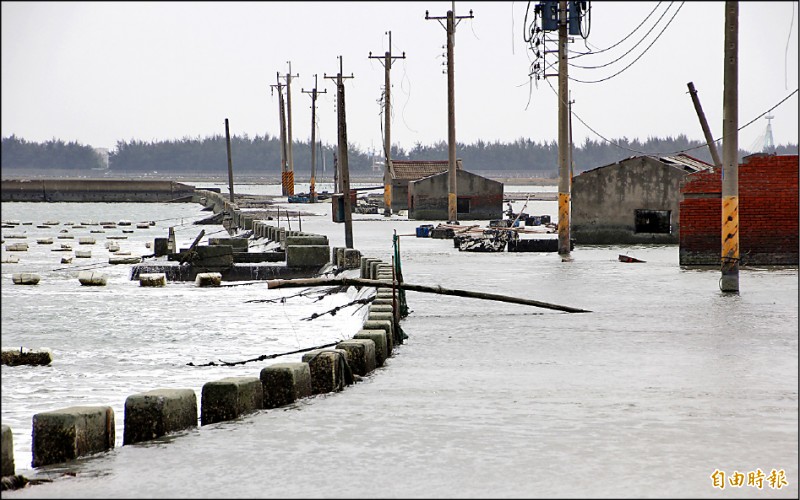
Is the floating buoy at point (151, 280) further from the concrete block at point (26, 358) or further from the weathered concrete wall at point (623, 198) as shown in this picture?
the weathered concrete wall at point (623, 198)

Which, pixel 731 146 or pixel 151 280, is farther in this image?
pixel 151 280

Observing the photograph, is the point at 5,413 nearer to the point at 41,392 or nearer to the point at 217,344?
the point at 41,392

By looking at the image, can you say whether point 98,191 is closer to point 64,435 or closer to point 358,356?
point 358,356

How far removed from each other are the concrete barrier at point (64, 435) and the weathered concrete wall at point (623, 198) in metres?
28.7

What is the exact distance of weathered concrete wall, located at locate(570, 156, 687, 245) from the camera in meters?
36.7

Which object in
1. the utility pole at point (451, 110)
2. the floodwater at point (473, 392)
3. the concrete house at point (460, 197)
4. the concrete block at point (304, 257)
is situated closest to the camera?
the floodwater at point (473, 392)

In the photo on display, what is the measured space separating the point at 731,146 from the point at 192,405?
13.6 metres

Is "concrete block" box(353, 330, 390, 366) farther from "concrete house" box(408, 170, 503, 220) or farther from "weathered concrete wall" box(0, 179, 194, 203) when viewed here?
"weathered concrete wall" box(0, 179, 194, 203)

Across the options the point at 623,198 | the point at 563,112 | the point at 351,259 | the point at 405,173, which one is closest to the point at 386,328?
the point at 351,259

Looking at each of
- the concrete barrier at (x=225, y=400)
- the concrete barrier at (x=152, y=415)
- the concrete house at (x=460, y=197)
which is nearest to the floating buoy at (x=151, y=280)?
the concrete barrier at (x=225, y=400)

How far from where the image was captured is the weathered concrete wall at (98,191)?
109688mm

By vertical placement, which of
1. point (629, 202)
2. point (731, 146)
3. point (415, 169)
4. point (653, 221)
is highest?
point (415, 169)

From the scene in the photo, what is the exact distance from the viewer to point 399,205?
2744 inches

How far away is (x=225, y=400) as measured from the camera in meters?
10.5
